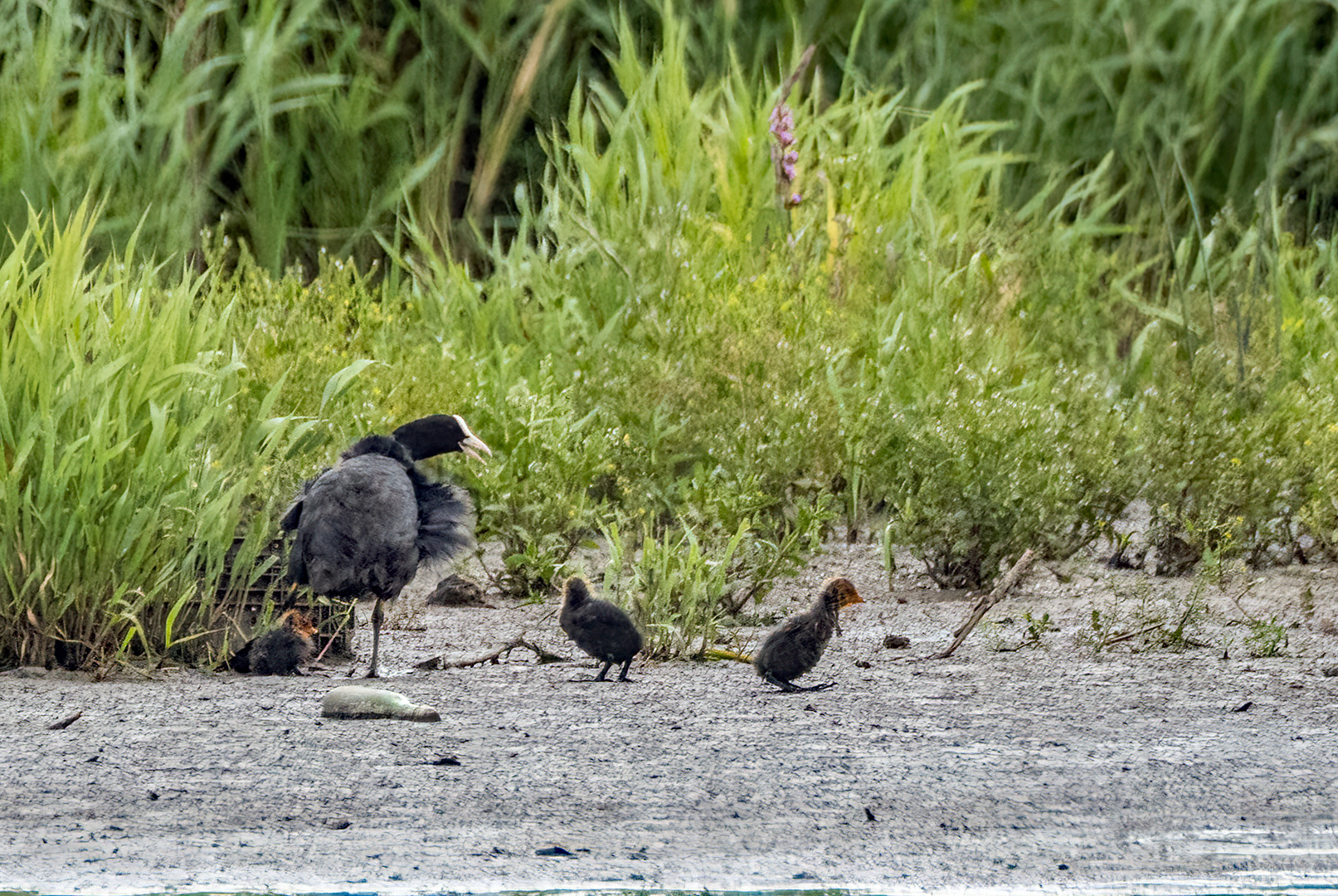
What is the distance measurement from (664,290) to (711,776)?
3.57 meters

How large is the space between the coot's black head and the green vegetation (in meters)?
0.28

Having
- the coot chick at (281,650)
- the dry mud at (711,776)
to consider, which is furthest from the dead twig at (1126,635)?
the coot chick at (281,650)

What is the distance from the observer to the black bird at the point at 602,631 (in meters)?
4.39

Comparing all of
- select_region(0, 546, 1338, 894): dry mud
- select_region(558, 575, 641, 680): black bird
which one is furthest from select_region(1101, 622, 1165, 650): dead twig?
select_region(558, 575, 641, 680): black bird

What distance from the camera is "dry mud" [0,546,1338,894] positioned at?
116 inches

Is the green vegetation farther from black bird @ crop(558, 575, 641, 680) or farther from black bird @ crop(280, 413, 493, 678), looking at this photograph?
black bird @ crop(558, 575, 641, 680)

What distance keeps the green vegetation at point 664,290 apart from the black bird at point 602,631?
30 cm

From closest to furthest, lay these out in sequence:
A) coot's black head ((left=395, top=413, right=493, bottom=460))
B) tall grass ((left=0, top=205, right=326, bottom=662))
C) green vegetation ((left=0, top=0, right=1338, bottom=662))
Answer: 1. tall grass ((left=0, top=205, right=326, bottom=662))
2. green vegetation ((left=0, top=0, right=1338, bottom=662))
3. coot's black head ((left=395, top=413, right=493, bottom=460))

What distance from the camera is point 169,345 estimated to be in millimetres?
4723

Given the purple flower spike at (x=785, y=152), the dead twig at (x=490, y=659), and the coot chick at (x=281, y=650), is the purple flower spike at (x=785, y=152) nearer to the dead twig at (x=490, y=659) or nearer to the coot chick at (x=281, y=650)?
the dead twig at (x=490, y=659)

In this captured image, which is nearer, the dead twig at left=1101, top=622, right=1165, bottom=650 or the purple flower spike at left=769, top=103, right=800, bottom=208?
the dead twig at left=1101, top=622, right=1165, bottom=650

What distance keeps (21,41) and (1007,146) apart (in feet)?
16.4

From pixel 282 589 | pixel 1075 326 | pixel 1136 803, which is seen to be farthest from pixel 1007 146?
pixel 1136 803

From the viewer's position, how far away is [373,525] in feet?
14.7
